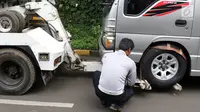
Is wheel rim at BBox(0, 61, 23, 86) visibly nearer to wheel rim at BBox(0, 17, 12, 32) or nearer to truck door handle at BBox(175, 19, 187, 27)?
wheel rim at BBox(0, 17, 12, 32)

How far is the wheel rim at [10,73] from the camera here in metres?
5.54

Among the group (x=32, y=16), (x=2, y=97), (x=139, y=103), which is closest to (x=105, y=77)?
(x=139, y=103)

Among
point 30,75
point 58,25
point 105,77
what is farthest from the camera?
point 58,25

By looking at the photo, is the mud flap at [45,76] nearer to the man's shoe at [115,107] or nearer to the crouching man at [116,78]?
the crouching man at [116,78]

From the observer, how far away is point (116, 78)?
4562 mm

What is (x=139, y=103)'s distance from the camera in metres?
5.26

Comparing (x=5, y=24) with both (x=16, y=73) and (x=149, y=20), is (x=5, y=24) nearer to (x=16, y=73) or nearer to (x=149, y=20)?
(x=16, y=73)

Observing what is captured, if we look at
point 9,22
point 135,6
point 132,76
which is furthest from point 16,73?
point 135,6

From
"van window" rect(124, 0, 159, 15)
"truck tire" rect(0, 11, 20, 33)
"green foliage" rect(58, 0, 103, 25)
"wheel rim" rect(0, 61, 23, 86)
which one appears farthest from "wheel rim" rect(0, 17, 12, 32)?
"green foliage" rect(58, 0, 103, 25)

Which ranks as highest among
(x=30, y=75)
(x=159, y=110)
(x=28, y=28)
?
(x=28, y=28)

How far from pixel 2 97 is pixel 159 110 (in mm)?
2636

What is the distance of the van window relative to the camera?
5551 millimetres

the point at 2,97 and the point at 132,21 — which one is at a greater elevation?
the point at 132,21

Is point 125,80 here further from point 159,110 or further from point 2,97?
point 2,97
